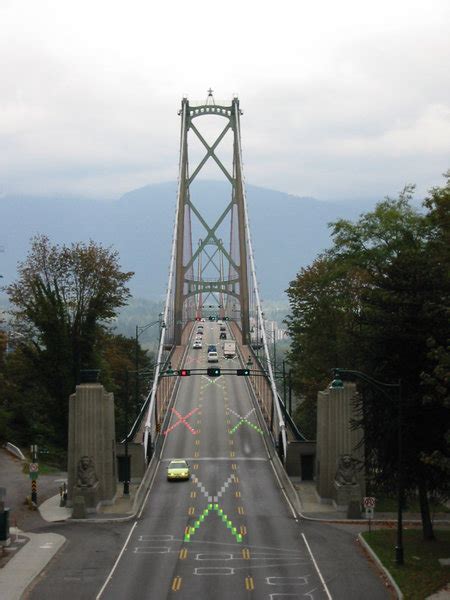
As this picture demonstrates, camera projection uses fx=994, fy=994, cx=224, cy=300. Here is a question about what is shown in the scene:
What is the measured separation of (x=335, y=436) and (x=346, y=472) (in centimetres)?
183

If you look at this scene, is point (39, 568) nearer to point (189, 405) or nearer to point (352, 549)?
point (352, 549)

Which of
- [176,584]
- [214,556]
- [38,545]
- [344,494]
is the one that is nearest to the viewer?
[176,584]

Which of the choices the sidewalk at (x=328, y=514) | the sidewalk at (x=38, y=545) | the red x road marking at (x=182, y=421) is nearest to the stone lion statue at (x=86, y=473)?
the sidewalk at (x=38, y=545)

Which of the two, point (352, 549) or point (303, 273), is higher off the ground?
point (303, 273)

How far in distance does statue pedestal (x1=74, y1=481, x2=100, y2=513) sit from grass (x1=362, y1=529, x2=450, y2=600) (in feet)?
42.1

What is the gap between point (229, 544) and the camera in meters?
38.4

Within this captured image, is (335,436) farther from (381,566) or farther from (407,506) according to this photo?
(381,566)

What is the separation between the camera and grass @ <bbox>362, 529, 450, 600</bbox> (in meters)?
30.6

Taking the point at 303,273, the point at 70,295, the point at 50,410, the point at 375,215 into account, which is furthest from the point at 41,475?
the point at 303,273

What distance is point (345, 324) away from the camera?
68062 millimetres

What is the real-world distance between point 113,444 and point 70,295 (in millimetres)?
26822

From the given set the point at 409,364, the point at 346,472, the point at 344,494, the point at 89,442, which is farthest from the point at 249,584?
the point at 89,442

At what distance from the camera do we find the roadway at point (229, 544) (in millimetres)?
31531

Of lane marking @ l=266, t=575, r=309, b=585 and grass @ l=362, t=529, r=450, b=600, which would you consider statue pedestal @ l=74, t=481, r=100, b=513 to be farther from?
lane marking @ l=266, t=575, r=309, b=585
